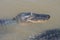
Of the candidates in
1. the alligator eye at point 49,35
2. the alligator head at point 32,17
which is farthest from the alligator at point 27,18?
the alligator eye at point 49,35

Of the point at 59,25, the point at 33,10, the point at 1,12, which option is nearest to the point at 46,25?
the point at 59,25

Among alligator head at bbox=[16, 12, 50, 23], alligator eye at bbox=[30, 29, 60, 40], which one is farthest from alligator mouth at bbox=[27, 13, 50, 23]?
alligator eye at bbox=[30, 29, 60, 40]

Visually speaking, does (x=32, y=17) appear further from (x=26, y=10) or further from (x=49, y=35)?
(x=49, y=35)

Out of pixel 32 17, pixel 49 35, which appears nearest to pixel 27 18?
pixel 32 17

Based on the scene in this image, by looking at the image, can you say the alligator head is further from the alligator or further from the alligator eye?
the alligator eye

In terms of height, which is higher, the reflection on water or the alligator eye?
the reflection on water

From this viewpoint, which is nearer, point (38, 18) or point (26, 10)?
point (38, 18)
